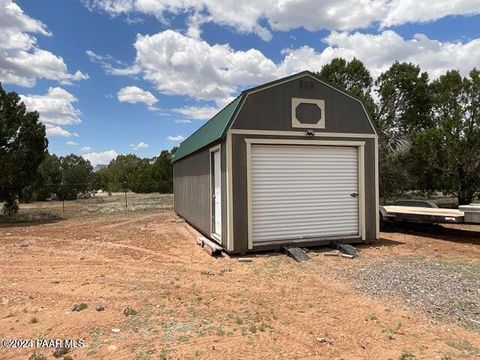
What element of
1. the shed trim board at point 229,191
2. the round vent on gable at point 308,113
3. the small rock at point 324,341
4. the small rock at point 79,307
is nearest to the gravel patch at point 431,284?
the small rock at point 324,341

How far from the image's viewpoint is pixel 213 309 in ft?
14.4

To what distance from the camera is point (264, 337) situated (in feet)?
11.8

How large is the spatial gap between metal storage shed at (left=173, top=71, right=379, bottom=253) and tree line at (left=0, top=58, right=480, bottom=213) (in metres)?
3.92

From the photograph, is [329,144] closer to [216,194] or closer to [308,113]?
[308,113]

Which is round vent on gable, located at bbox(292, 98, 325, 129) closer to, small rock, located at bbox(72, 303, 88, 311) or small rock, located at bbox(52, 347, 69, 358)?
small rock, located at bbox(72, 303, 88, 311)

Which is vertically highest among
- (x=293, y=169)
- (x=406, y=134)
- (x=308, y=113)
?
(x=406, y=134)

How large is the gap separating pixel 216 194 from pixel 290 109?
8.72 feet

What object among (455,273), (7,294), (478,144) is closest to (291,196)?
(455,273)

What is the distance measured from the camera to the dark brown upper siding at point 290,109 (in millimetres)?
7645

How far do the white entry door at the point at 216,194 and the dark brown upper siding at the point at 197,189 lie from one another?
0.40m

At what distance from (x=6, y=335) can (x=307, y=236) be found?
235 inches

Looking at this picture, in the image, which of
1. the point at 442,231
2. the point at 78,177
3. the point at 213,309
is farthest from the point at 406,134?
the point at 78,177

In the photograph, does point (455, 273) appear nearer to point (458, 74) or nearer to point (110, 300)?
point (110, 300)

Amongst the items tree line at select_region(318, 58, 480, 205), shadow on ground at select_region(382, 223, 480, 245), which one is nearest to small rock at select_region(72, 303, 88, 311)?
shadow on ground at select_region(382, 223, 480, 245)
